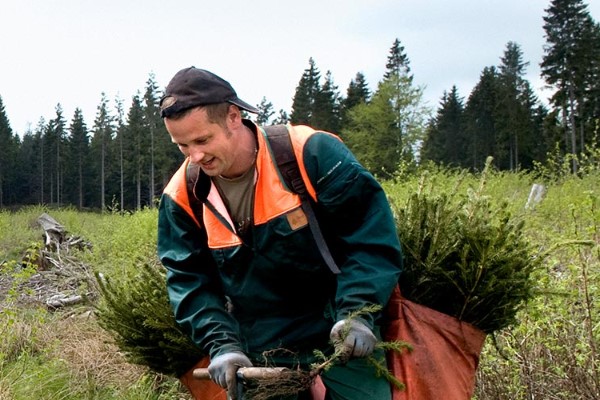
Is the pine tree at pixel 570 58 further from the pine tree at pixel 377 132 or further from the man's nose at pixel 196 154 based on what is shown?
the man's nose at pixel 196 154

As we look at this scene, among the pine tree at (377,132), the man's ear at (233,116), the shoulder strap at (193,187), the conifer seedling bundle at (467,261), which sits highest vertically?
the pine tree at (377,132)

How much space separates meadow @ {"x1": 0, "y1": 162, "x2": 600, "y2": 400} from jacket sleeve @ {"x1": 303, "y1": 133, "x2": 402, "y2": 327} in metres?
0.70

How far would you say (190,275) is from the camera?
9.78ft

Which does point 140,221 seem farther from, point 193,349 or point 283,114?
point 283,114

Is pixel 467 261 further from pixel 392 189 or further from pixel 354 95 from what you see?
pixel 354 95

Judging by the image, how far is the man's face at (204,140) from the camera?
8.67ft

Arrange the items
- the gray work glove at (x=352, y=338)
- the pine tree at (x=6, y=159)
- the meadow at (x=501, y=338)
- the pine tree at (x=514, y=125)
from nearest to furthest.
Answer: the gray work glove at (x=352, y=338), the meadow at (x=501, y=338), the pine tree at (x=514, y=125), the pine tree at (x=6, y=159)

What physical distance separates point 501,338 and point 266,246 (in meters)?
2.20

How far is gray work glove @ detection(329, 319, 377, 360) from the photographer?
7.98ft

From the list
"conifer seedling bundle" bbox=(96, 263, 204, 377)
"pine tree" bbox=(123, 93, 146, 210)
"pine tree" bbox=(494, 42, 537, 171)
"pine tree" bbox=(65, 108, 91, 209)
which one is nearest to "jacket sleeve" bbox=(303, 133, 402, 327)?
"conifer seedling bundle" bbox=(96, 263, 204, 377)

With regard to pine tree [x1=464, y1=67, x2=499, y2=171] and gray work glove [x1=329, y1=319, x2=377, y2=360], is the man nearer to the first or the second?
gray work glove [x1=329, y1=319, x2=377, y2=360]

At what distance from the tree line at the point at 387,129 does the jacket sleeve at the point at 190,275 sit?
84.3 feet

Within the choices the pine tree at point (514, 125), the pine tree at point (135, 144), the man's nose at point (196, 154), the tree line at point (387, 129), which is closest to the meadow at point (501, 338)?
the man's nose at point (196, 154)

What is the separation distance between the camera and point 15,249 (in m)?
17.2
